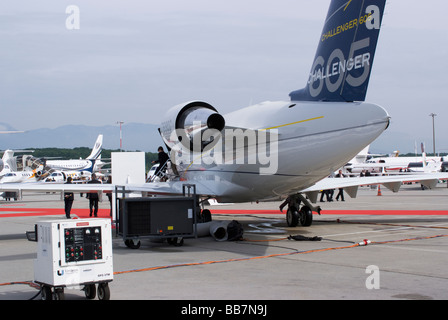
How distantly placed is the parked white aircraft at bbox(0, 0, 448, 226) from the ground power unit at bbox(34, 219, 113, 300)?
717cm

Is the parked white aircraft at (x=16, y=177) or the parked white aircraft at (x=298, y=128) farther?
the parked white aircraft at (x=16, y=177)

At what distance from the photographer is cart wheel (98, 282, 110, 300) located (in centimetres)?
792

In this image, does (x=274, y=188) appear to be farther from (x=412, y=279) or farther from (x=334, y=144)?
(x=412, y=279)

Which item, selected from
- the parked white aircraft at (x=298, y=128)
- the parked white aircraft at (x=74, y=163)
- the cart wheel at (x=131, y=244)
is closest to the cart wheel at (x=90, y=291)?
the cart wheel at (x=131, y=244)

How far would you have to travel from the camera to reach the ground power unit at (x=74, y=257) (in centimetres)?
769

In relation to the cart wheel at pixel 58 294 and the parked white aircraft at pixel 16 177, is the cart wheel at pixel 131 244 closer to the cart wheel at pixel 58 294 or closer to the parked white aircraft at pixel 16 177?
the cart wheel at pixel 58 294

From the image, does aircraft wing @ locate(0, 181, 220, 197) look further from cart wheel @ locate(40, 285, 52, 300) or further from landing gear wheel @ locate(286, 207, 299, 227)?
cart wheel @ locate(40, 285, 52, 300)

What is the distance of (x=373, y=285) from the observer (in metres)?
8.84

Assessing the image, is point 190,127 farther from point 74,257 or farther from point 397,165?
point 397,165

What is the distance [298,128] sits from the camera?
1397cm

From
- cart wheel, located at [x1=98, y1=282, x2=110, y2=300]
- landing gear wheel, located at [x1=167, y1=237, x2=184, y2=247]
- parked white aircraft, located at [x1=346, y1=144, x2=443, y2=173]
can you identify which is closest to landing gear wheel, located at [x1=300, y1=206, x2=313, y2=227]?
landing gear wheel, located at [x1=167, y1=237, x2=184, y2=247]

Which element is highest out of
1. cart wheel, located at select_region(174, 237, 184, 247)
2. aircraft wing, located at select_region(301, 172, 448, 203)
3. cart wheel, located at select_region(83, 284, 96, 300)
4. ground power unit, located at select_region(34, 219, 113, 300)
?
aircraft wing, located at select_region(301, 172, 448, 203)

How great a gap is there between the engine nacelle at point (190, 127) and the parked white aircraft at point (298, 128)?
0.03 metres

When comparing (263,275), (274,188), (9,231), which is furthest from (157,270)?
(9,231)
